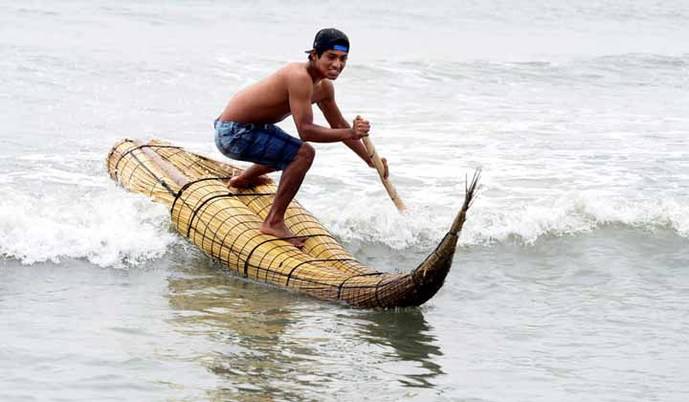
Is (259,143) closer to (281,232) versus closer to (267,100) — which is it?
(267,100)

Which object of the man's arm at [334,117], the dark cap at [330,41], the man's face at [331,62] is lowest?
the man's arm at [334,117]

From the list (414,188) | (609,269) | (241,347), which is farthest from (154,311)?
(414,188)

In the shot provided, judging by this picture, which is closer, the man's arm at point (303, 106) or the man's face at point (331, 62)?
the man's face at point (331, 62)

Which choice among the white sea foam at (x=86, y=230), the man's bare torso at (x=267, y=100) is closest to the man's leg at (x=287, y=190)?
the man's bare torso at (x=267, y=100)

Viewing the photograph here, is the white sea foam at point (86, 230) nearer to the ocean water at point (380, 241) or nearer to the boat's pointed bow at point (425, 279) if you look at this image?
the ocean water at point (380, 241)

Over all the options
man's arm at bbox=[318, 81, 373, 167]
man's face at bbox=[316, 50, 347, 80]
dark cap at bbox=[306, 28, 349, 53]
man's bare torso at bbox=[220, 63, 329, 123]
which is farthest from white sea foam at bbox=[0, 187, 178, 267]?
dark cap at bbox=[306, 28, 349, 53]

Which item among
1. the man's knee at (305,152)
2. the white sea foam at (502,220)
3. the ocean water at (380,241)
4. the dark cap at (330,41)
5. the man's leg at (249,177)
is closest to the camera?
the ocean water at (380,241)

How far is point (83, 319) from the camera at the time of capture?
6.29m

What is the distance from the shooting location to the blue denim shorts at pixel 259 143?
7.22 meters

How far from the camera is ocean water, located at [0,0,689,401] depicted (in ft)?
18.3

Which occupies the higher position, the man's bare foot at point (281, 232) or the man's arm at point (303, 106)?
the man's arm at point (303, 106)

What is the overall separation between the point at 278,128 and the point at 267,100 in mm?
240

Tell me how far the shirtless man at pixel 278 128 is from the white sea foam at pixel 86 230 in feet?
3.03

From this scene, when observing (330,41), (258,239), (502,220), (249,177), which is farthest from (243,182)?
(502,220)
